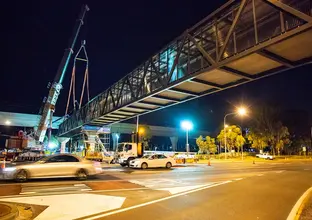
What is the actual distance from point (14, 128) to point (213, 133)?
74.3m

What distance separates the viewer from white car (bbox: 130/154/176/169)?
998 inches

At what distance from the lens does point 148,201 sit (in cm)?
1005

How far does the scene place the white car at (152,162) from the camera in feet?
83.2

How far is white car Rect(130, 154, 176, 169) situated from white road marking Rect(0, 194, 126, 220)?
14.6 metres

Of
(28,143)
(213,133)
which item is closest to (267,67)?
(28,143)

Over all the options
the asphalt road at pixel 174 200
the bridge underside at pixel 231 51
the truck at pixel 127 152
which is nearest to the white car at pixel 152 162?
the truck at pixel 127 152

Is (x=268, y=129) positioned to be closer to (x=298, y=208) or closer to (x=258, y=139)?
(x=258, y=139)

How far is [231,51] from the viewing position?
15.1 meters

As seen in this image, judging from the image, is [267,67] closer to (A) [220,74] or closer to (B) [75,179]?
(A) [220,74]

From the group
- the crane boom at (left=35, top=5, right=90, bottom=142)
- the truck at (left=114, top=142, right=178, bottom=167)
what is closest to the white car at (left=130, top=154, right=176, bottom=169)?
the truck at (left=114, top=142, right=178, bottom=167)

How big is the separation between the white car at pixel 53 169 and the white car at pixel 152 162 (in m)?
9.06

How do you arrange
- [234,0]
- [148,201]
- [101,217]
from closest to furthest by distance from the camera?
[101,217] → [148,201] → [234,0]

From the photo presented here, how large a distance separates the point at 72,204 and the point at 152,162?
56.2 ft

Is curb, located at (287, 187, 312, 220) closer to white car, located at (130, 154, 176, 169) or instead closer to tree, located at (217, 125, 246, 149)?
white car, located at (130, 154, 176, 169)
